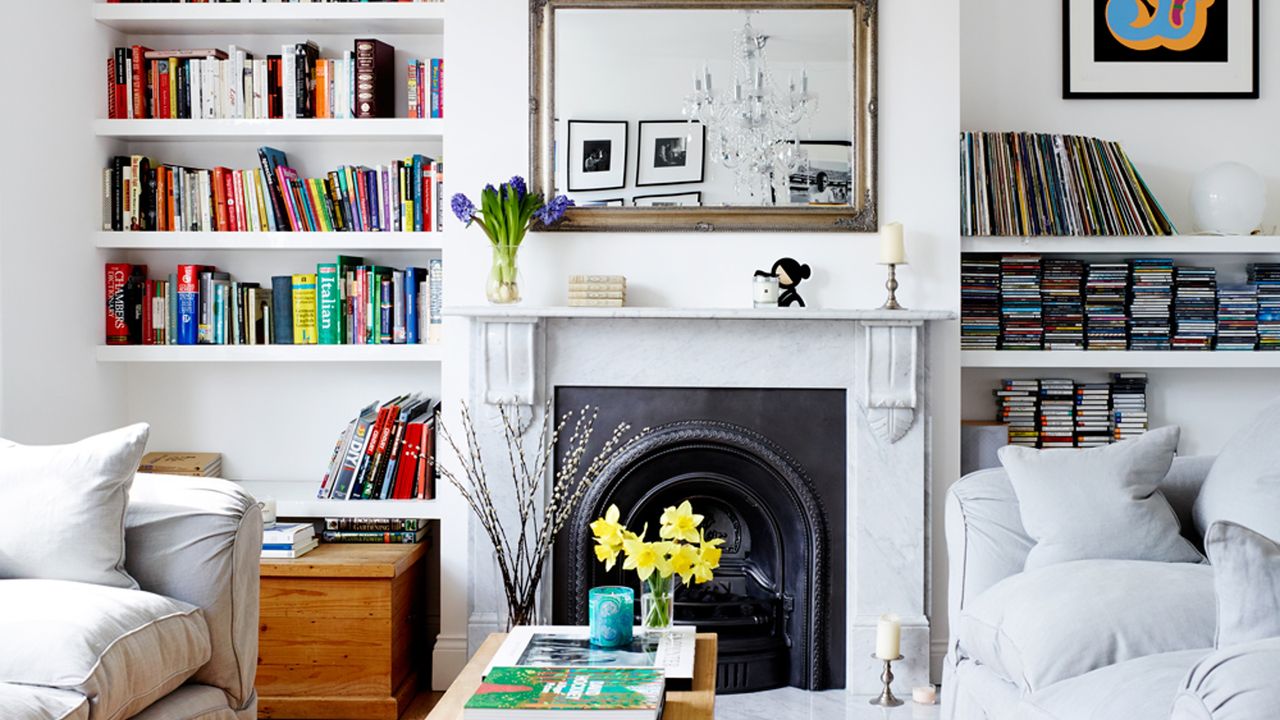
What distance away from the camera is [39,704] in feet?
6.05

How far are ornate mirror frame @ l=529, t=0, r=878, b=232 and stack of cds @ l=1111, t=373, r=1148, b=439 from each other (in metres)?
1.03

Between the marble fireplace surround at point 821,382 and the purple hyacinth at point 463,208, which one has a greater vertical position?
the purple hyacinth at point 463,208

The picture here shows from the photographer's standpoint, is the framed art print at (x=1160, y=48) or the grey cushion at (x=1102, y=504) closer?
the grey cushion at (x=1102, y=504)

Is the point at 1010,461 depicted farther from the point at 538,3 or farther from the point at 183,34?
the point at 183,34

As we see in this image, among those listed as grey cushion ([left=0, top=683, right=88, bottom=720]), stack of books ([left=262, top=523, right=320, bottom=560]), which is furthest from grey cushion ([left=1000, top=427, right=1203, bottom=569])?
stack of books ([left=262, top=523, right=320, bottom=560])

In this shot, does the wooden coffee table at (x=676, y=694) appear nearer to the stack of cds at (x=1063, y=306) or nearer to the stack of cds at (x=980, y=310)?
the stack of cds at (x=980, y=310)

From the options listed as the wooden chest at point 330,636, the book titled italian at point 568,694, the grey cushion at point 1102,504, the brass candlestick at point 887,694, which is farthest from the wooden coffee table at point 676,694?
the brass candlestick at point 887,694

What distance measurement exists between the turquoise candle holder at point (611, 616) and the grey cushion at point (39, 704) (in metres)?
0.89

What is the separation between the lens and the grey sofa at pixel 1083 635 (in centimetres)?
144

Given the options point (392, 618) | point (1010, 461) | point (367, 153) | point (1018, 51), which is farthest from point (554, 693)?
point (1018, 51)

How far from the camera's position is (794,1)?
3.46 metres

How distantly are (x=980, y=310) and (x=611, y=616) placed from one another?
1969mm

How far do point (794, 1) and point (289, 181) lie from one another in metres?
1.69

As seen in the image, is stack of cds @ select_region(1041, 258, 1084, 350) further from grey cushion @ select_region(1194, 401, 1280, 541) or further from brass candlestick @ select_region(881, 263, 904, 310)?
grey cushion @ select_region(1194, 401, 1280, 541)
